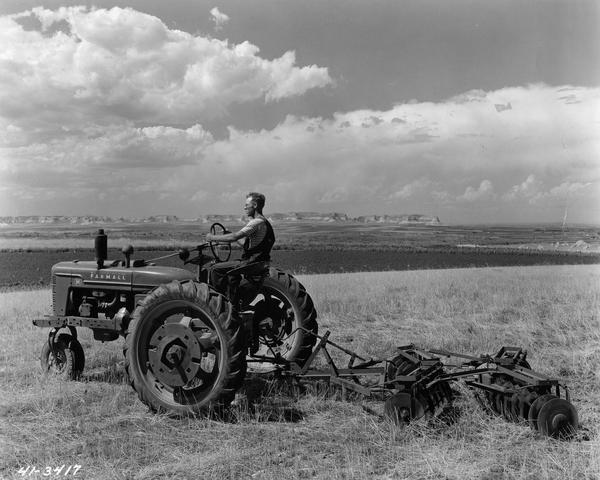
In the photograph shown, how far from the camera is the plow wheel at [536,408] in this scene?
4.50m

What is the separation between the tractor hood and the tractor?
11 mm

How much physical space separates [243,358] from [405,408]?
1.47m

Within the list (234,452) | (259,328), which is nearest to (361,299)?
(259,328)

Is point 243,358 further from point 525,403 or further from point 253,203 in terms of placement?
point 525,403

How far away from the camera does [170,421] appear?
16.1ft

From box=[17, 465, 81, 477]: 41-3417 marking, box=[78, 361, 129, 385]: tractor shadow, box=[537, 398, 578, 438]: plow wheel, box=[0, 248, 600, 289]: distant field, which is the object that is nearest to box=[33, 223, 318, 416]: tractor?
box=[78, 361, 129, 385]: tractor shadow

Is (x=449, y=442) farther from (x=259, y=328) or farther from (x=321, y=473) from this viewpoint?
(x=259, y=328)

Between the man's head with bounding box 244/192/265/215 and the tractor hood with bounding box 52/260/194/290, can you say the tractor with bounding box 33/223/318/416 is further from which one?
the man's head with bounding box 244/192/265/215

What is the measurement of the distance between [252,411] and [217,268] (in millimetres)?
1449

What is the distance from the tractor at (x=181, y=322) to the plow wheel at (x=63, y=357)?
0.01 m

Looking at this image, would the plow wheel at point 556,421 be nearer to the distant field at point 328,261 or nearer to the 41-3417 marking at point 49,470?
the 41-3417 marking at point 49,470

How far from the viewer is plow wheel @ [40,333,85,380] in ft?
21.6

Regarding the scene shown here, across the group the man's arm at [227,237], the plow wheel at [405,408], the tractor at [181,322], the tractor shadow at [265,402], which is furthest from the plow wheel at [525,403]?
the man's arm at [227,237]

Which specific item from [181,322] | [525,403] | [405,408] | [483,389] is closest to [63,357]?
[181,322]
